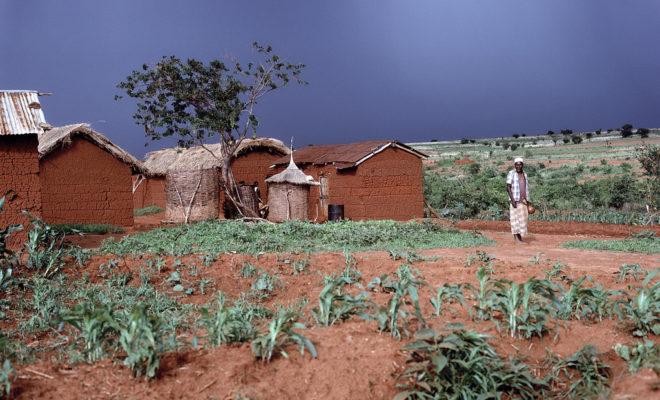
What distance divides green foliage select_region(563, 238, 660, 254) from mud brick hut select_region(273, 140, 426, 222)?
7813 mm

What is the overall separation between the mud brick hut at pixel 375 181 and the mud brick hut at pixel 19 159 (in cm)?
941

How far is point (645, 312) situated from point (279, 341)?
114 inches

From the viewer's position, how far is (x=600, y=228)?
54.4ft

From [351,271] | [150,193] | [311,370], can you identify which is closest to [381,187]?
[351,271]

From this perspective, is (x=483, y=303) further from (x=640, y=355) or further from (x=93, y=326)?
(x=93, y=326)

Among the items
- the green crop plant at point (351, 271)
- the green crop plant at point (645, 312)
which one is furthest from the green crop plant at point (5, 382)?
the green crop plant at point (645, 312)

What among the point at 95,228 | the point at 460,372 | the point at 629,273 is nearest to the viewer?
the point at 460,372

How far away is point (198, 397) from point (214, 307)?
3058 millimetres

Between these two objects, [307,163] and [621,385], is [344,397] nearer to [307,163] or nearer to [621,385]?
[621,385]

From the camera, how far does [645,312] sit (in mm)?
5195

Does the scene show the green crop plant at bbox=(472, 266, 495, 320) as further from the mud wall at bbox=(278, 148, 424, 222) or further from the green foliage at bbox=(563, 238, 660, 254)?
the mud wall at bbox=(278, 148, 424, 222)

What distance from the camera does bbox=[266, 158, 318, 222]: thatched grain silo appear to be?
20203mm

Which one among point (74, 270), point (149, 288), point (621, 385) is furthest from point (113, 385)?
point (74, 270)

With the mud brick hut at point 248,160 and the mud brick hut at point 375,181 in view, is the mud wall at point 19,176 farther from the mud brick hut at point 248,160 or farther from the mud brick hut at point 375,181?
the mud brick hut at point 248,160
